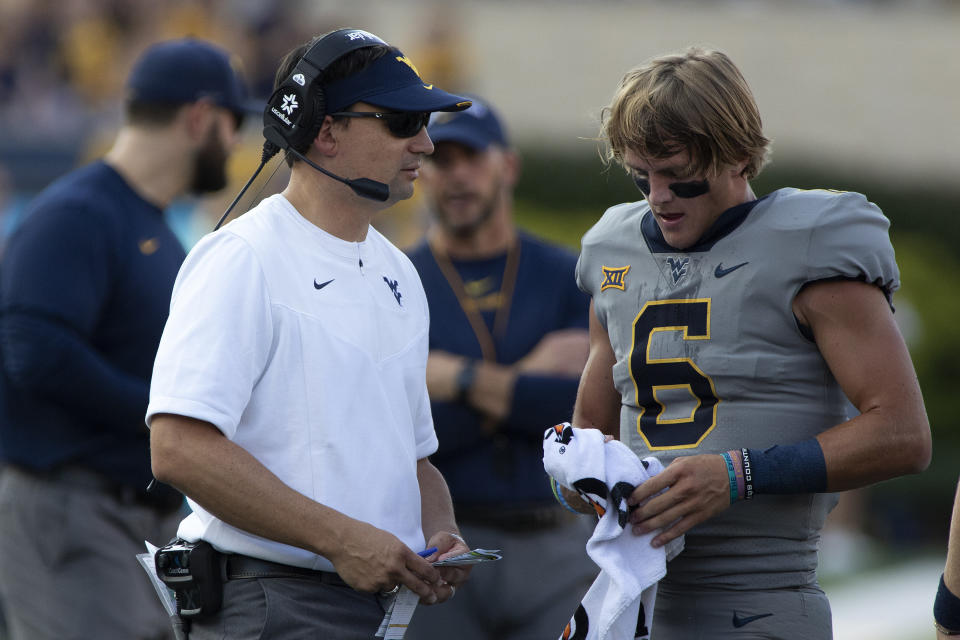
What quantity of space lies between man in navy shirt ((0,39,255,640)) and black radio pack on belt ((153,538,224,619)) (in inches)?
49.1

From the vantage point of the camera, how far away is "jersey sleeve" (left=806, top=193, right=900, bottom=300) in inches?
107

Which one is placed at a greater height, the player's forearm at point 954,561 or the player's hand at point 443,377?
the player's forearm at point 954,561

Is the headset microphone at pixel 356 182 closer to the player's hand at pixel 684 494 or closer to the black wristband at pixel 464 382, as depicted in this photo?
the player's hand at pixel 684 494

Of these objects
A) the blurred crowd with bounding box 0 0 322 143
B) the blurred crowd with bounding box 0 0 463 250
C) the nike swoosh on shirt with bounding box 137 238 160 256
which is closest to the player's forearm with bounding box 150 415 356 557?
the nike swoosh on shirt with bounding box 137 238 160 256

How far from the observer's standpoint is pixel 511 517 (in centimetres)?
433

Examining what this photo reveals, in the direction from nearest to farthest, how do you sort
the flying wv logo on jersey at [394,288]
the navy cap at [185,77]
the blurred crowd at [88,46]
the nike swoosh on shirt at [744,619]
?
1. the nike swoosh on shirt at [744,619]
2. the flying wv logo on jersey at [394,288]
3. the navy cap at [185,77]
4. the blurred crowd at [88,46]

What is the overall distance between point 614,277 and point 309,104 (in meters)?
0.85

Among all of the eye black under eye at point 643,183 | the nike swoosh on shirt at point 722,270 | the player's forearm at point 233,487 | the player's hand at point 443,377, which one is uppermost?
the eye black under eye at point 643,183

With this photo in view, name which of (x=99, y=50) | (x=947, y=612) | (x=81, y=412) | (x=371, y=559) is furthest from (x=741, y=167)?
(x=99, y=50)

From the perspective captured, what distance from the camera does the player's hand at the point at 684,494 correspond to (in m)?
2.73

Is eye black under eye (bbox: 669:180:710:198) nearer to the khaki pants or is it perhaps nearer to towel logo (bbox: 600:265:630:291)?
towel logo (bbox: 600:265:630:291)

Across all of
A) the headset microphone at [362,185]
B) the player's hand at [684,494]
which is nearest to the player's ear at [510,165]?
the headset microphone at [362,185]

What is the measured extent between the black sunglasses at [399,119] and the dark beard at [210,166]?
1792mm

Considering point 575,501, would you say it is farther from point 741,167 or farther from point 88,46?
point 88,46
